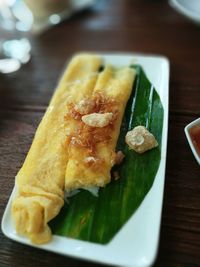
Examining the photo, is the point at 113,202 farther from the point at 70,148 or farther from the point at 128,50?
the point at 128,50

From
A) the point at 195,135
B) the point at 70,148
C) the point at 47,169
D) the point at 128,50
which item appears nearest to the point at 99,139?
the point at 70,148

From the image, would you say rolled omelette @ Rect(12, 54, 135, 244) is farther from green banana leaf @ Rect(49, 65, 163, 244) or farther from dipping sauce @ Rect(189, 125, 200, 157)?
dipping sauce @ Rect(189, 125, 200, 157)

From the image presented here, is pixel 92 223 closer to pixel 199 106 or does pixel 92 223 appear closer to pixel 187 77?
pixel 199 106

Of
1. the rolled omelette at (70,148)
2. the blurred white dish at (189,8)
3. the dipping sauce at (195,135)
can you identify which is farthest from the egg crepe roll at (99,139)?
the blurred white dish at (189,8)

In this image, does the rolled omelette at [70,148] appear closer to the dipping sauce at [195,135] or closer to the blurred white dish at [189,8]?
the dipping sauce at [195,135]

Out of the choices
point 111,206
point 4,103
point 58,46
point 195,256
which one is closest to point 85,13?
point 58,46
